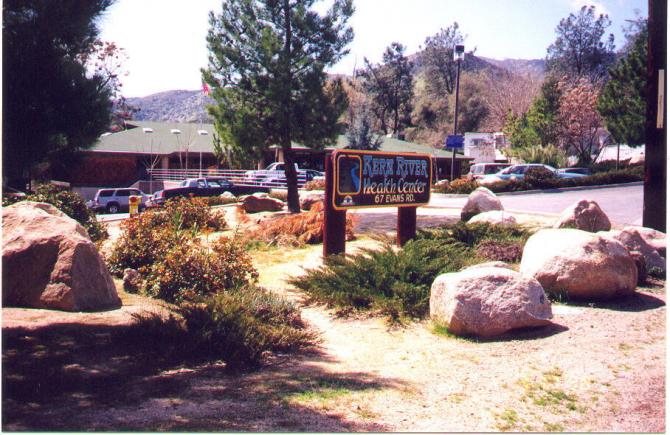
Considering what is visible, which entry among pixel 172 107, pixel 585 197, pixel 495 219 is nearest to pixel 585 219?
pixel 495 219

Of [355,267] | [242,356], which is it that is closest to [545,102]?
[355,267]

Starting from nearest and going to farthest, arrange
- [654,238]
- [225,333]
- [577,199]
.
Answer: [225,333]
[654,238]
[577,199]

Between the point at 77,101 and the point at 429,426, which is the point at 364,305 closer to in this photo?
the point at 429,426

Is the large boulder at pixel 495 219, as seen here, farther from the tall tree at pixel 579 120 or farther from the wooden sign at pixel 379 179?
the tall tree at pixel 579 120

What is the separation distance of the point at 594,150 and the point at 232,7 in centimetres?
3757

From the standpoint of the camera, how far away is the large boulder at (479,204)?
15.3 meters

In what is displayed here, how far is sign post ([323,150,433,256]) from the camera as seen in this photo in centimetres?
1030

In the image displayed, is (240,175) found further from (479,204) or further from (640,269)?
(640,269)

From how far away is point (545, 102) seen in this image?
45.8m

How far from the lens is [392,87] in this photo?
64.6 metres

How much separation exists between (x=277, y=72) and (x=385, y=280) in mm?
12293

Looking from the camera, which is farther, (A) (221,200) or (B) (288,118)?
(A) (221,200)

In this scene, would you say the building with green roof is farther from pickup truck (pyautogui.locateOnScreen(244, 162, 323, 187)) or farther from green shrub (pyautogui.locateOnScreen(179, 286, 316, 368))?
green shrub (pyautogui.locateOnScreen(179, 286, 316, 368))

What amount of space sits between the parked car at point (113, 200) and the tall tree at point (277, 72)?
12.4 metres
